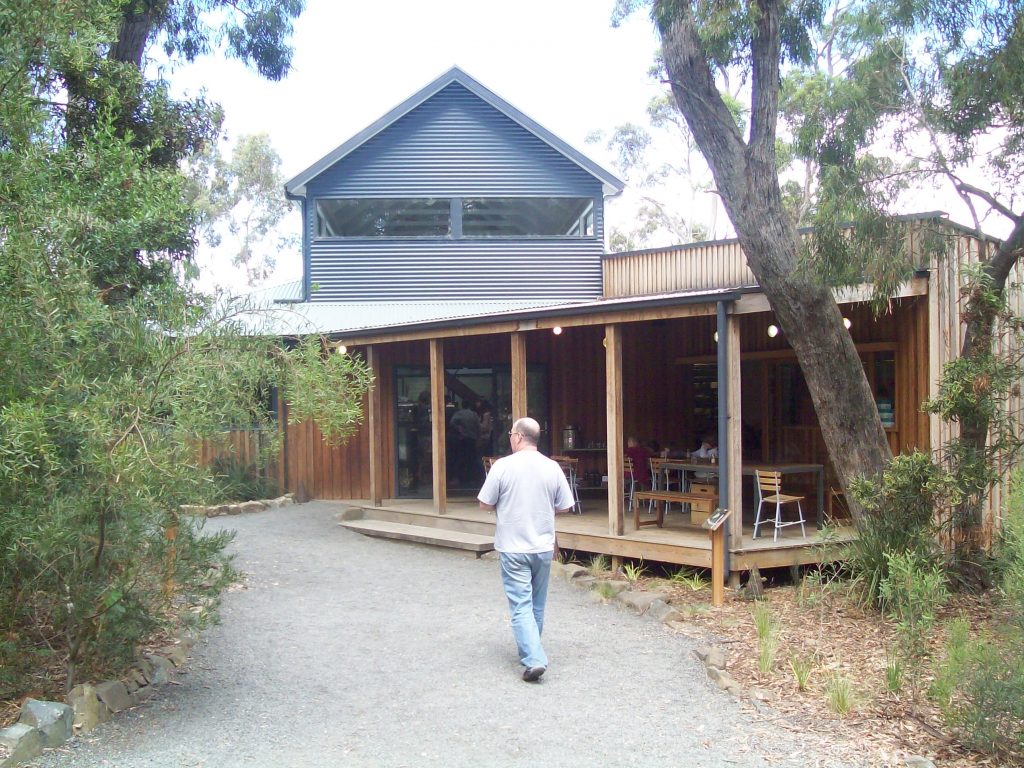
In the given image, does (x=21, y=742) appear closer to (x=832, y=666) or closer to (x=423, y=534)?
(x=832, y=666)

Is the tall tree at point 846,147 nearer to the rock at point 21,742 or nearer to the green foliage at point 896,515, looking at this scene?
the green foliage at point 896,515

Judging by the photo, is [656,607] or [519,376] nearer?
[656,607]

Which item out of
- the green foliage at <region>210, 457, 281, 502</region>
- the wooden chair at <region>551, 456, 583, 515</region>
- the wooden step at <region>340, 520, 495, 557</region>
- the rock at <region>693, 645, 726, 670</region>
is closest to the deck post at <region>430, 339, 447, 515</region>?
the wooden step at <region>340, 520, 495, 557</region>

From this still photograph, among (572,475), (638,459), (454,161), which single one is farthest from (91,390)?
(454,161)

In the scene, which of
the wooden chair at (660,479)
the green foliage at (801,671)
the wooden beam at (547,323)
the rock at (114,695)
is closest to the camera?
the rock at (114,695)

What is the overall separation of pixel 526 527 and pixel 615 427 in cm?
408

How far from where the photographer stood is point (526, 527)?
20.7 ft

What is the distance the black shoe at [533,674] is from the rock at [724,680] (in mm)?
1152

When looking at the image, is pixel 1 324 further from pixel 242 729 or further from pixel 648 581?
pixel 648 581

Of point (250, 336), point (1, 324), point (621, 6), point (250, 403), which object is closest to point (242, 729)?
point (250, 403)

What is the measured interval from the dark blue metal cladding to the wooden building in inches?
1.4

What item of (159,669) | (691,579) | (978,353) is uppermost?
(978,353)

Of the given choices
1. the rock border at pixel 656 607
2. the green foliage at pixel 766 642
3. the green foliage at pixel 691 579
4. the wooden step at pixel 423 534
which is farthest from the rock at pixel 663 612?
the wooden step at pixel 423 534

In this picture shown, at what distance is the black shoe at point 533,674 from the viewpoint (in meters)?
6.27
